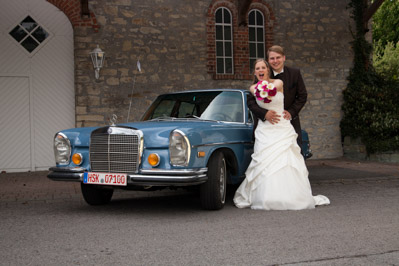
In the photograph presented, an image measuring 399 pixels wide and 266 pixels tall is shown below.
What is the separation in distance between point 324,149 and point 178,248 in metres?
11.3

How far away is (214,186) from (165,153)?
745 mm

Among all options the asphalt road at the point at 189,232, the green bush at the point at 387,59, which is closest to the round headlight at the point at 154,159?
the asphalt road at the point at 189,232

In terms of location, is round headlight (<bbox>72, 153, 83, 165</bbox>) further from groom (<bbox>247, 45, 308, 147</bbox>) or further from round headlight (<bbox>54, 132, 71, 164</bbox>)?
groom (<bbox>247, 45, 308, 147</bbox>)

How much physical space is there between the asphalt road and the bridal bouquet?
146 cm

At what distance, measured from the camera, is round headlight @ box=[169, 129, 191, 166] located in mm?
5348

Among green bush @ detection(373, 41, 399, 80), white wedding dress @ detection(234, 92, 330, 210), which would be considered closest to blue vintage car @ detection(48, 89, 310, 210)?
white wedding dress @ detection(234, 92, 330, 210)

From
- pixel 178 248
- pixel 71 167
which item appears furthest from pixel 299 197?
pixel 71 167

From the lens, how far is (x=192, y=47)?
13.2m

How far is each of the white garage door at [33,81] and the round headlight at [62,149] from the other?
6.35m

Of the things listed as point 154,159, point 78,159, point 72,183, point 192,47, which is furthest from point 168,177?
point 192,47

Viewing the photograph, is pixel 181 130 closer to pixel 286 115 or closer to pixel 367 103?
pixel 286 115

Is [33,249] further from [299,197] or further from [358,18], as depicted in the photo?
[358,18]

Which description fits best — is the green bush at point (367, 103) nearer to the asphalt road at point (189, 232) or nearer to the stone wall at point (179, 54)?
the stone wall at point (179, 54)

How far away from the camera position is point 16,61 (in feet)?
38.6
